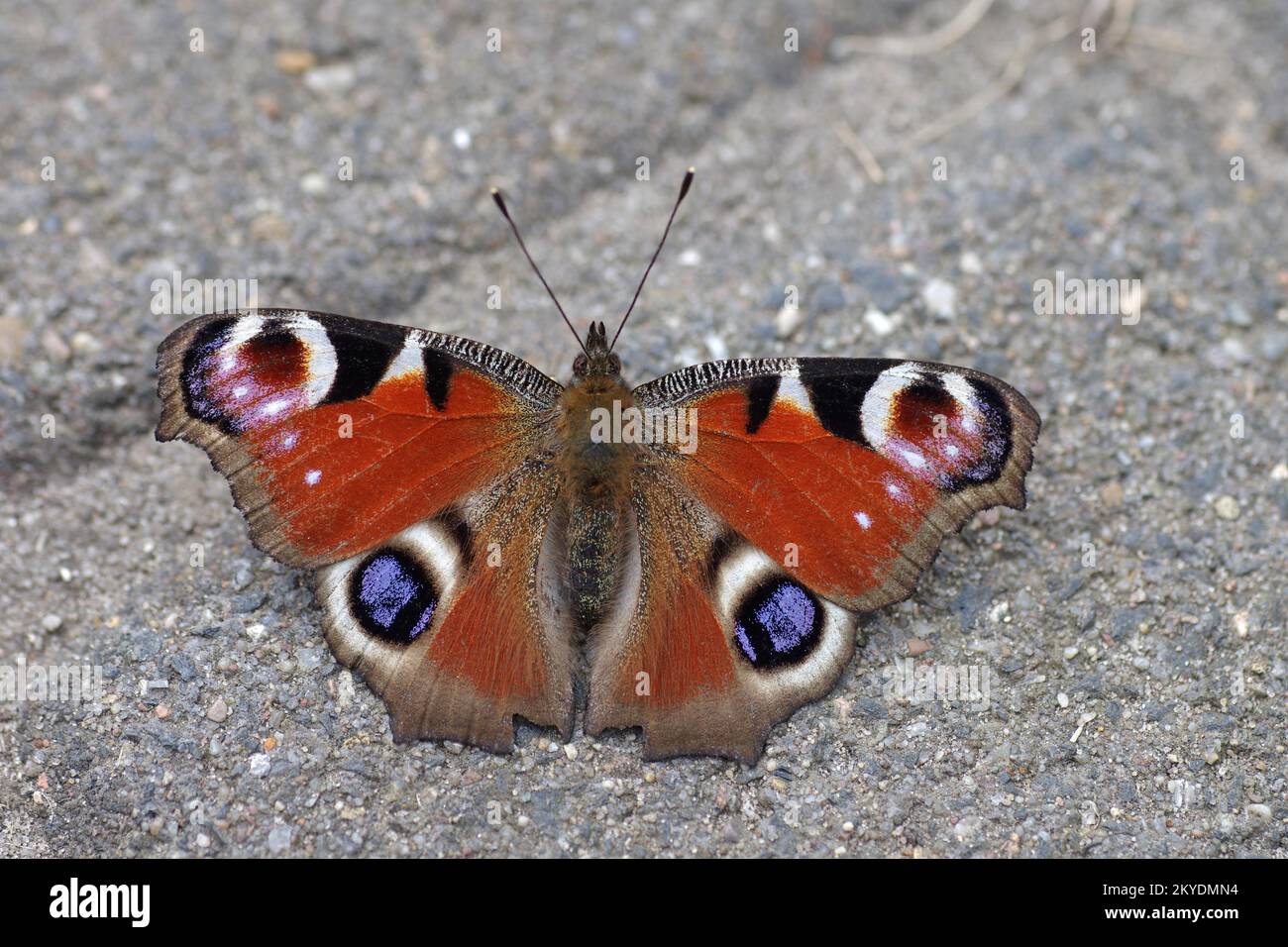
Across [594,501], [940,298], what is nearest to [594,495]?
[594,501]

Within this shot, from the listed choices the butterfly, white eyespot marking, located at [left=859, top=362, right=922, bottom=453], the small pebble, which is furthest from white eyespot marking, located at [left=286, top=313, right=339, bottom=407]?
the small pebble

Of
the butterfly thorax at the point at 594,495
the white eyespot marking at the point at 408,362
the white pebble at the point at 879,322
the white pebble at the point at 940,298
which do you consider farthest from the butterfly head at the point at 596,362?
the white pebble at the point at 940,298

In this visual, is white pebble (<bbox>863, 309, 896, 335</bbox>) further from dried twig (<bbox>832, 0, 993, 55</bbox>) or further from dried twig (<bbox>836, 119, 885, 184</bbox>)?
dried twig (<bbox>832, 0, 993, 55</bbox>)

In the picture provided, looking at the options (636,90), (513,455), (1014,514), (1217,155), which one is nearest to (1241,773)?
(1014,514)

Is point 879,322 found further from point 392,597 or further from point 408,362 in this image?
point 392,597
